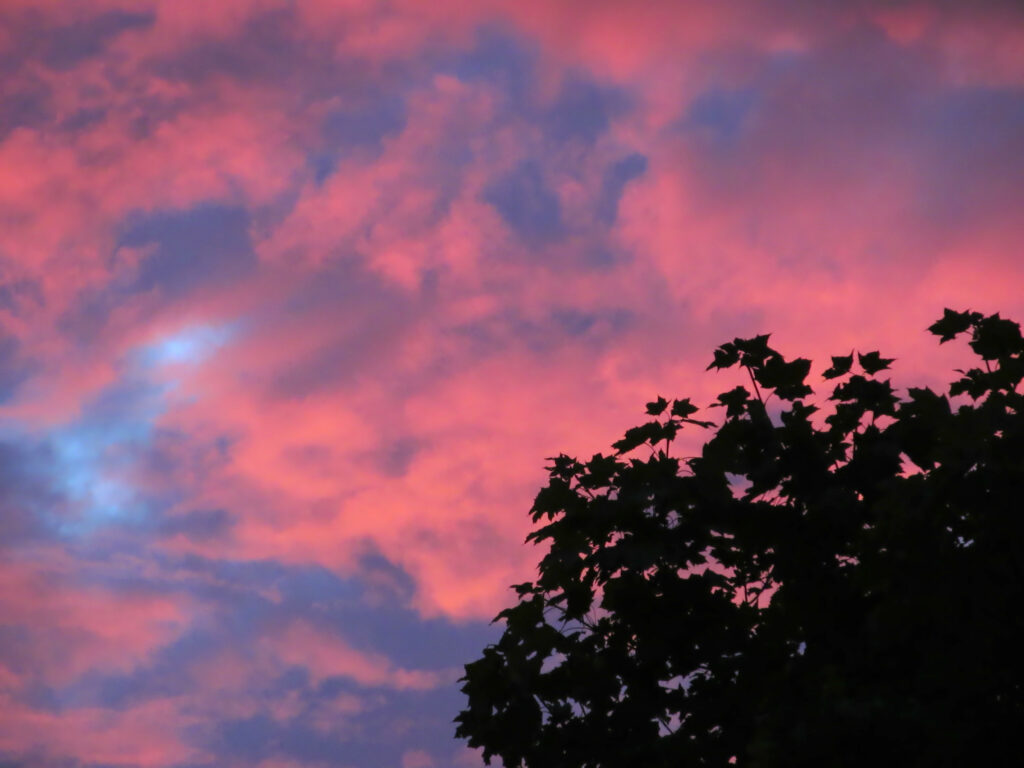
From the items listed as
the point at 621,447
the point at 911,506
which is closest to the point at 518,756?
the point at 621,447

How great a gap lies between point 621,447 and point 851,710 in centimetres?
394

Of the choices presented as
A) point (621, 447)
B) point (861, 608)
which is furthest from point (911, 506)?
point (621, 447)

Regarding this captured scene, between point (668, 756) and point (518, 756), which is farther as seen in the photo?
point (518, 756)

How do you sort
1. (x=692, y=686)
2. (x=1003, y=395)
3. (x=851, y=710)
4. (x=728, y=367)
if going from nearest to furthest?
1. (x=851, y=710)
2. (x=1003, y=395)
3. (x=692, y=686)
4. (x=728, y=367)

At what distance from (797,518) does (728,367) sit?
164cm

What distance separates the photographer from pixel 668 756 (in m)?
8.97

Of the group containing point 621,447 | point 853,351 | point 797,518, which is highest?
point 853,351

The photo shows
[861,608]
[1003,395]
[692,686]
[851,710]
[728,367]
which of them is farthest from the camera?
[728,367]

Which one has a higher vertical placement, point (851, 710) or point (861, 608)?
point (861, 608)

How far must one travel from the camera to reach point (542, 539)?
408 inches

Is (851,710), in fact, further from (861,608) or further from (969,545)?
(861,608)

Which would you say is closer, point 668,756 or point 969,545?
point 969,545

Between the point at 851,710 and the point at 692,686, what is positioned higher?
the point at 692,686

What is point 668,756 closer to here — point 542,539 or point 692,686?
point 692,686
